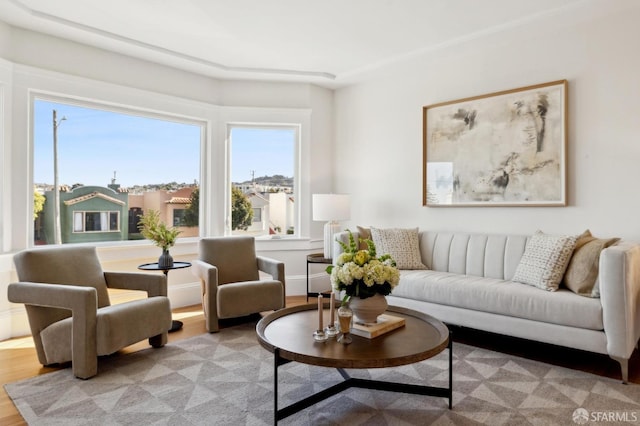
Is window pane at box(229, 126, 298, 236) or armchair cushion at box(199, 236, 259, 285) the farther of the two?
window pane at box(229, 126, 298, 236)

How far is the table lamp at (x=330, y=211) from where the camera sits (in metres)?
4.66

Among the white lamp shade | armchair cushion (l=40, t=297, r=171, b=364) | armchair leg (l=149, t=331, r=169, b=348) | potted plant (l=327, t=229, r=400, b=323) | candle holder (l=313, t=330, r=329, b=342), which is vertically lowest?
armchair leg (l=149, t=331, r=169, b=348)

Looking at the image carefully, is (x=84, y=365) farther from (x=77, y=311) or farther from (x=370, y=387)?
(x=370, y=387)

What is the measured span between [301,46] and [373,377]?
3.17 meters

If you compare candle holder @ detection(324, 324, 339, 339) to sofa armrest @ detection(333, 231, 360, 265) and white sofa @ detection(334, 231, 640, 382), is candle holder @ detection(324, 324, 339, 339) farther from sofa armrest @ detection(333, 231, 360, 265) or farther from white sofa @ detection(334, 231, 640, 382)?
sofa armrest @ detection(333, 231, 360, 265)

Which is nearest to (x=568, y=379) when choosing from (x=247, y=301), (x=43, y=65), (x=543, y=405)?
(x=543, y=405)

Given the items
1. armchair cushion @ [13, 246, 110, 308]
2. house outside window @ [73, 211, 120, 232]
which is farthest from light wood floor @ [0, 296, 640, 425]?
house outside window @ [73, 211, 120, 232]

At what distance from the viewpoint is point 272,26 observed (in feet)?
12.0

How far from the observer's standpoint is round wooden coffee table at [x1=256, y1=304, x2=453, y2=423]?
1951 millimetres

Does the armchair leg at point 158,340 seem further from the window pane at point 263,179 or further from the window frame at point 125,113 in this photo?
the window pane at point 263,179

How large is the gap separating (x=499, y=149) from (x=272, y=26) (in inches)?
95.9

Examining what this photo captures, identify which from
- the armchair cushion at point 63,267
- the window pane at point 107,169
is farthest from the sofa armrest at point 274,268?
the armchair cushion at point 63,267

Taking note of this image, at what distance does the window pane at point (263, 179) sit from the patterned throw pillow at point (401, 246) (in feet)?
4.84

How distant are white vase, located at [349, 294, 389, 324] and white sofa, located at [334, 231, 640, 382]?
1.20m
